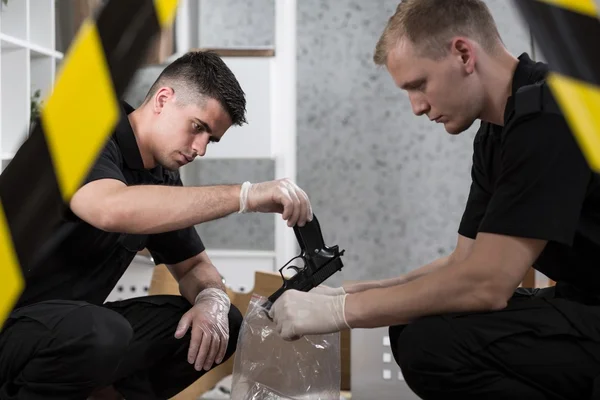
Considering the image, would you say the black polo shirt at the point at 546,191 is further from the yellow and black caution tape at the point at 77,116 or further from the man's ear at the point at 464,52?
the yellow and black caution tape at the point at 77,116

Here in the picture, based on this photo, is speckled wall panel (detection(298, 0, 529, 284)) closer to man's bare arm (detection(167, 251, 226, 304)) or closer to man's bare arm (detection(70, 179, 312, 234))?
man's bare arm (detection(167, 251, 226, 304))

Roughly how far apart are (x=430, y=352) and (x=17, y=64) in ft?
5.86

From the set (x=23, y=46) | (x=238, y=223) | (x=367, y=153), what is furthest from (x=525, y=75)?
(x=238, y=223)

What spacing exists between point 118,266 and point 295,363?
0.51 m

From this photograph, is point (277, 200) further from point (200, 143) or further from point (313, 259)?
point (200, 143)

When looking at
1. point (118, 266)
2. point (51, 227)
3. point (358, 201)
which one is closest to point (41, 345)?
point (118, 266)

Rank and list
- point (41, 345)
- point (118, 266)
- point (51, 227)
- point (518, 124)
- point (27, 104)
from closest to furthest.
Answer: point (51, 227), point (518, 124), point (41, 345), point (118, 266), point (27, 104)

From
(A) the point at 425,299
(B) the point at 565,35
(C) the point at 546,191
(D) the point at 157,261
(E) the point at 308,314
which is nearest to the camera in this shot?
(B) the point at 565,35

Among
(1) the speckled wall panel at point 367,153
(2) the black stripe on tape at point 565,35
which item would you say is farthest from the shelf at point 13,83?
(2) the black stripe on tape at point 565,35

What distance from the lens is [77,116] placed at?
38 cm

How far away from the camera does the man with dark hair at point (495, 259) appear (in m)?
1.09

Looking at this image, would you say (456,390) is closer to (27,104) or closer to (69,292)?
(69,292)

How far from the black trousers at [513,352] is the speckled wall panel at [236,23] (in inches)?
95.7

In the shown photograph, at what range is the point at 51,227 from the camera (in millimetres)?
404
